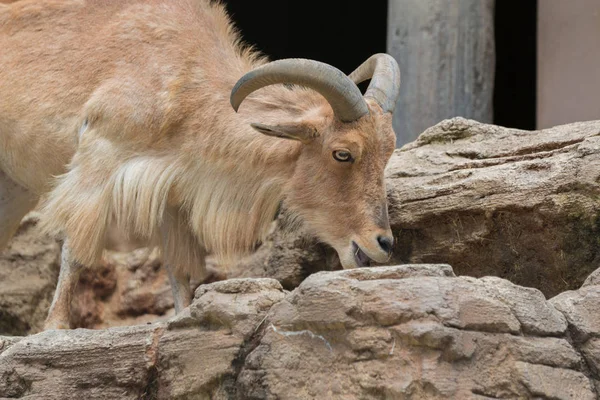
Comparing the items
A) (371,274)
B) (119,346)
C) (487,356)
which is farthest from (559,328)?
(119,346)

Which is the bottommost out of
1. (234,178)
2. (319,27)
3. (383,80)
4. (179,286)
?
(179,286)

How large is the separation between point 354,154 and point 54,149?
1.99m

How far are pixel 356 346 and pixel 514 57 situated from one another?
6316 millimetres

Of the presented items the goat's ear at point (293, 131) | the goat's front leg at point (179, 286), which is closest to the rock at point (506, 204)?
the goat's ear at point (293, 131)

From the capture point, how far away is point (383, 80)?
628cm

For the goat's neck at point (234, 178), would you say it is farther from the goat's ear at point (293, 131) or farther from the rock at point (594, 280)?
the rock at point (594, 280)

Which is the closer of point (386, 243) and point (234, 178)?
point (386, 243)

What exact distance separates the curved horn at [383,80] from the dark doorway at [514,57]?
331 cm

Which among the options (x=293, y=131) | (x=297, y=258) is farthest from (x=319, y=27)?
(x=293, y=131)

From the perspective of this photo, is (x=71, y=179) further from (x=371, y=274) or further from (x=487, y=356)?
(x=487, y=356)

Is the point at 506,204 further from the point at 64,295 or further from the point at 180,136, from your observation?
the point at 64,295

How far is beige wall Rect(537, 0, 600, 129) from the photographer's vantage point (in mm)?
7699

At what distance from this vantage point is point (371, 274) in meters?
4.08

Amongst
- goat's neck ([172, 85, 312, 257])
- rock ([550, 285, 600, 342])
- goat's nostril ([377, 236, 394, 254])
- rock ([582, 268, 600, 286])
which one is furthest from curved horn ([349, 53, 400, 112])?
rock ([550, 285, 600, 342])
